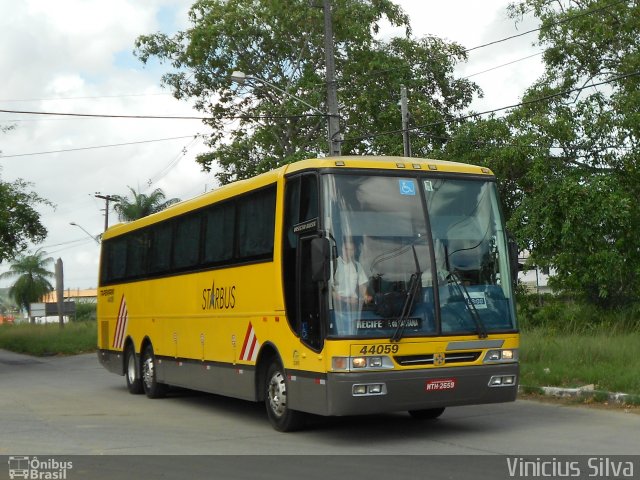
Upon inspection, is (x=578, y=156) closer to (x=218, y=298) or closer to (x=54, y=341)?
(x=218, y=298)

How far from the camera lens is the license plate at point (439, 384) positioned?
10820 millimetres

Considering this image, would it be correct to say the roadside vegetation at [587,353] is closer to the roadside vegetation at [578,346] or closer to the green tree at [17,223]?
the roadside vegetation at [578,346]

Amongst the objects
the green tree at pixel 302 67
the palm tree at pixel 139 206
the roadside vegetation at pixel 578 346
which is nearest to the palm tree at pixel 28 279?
the palm tree at pixel 139 206

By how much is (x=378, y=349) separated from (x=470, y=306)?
1329 mm

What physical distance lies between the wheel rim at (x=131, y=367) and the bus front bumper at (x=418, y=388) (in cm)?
855

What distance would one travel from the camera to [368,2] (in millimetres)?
38375

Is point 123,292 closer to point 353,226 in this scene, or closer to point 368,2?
point 353,226

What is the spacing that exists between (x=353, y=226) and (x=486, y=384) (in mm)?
2453

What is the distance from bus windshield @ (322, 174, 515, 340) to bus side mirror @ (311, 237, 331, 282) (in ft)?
0.56

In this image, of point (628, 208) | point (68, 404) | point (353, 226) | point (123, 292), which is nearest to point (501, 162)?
point (628, 208)

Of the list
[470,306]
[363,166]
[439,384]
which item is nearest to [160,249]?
[363,166]

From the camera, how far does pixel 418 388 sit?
10.8 metres

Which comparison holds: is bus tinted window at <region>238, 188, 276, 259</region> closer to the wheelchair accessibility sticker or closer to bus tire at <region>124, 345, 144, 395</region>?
the wheelchair accessibility sticker

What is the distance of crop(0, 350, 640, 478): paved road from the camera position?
34.3 ft
